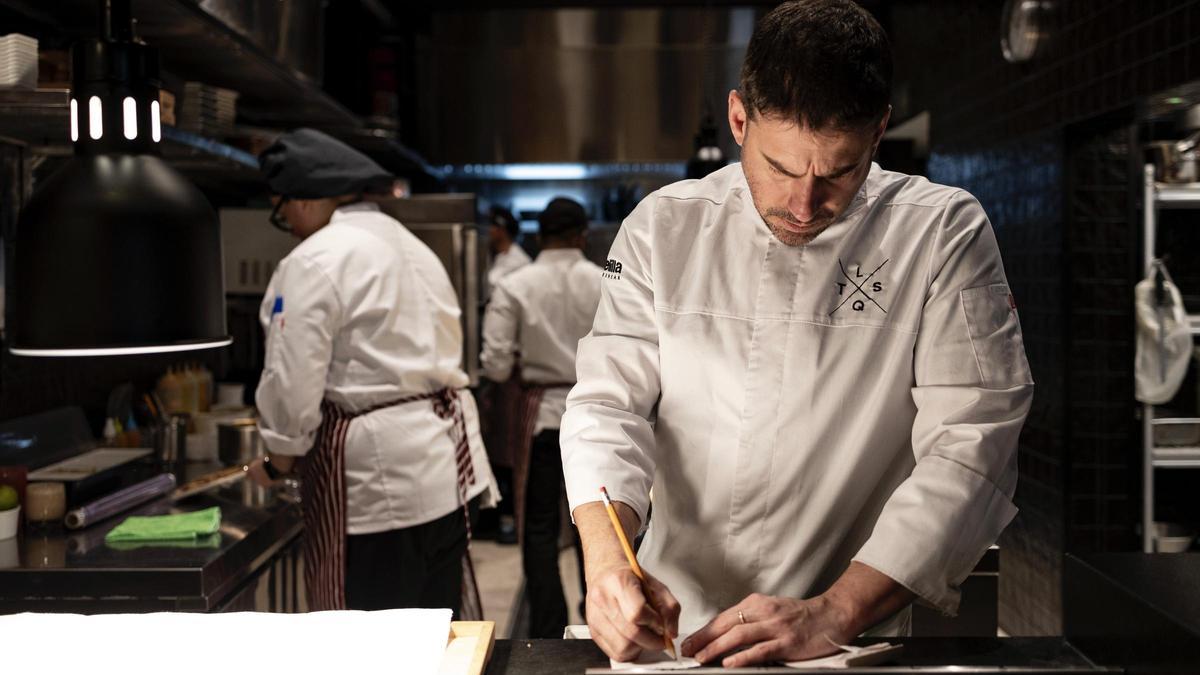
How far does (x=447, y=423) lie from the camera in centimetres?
290

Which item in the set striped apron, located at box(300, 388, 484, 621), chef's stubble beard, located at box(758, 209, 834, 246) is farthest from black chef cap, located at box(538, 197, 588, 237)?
chef's stubble beard, located at box(758, 209, 834, 246)

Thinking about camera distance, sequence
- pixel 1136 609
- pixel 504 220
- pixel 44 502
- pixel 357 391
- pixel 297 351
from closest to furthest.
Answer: pixel 1136 609, pixel 44 502, pixel 297 351, pixel 357 391, pixel 504 220

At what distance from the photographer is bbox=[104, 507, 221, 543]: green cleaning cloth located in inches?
92.0

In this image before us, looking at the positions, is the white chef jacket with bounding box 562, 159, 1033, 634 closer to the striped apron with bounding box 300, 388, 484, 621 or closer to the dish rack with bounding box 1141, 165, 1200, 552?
the striped apron with bounding box 300, 388, 484, 621

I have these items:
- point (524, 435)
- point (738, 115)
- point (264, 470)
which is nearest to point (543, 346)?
point (524, 435)

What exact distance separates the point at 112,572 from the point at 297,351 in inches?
26.2

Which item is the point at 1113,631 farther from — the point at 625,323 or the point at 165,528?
Result: the point at 165,528

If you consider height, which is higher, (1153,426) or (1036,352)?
(1036,352)

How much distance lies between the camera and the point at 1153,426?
3912 millimetres

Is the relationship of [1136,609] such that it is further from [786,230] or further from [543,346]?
[543,346]

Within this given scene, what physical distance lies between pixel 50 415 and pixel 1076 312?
11.2ft

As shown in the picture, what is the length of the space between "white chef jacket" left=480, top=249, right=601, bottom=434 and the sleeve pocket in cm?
316

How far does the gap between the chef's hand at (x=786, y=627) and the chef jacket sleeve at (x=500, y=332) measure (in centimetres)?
348

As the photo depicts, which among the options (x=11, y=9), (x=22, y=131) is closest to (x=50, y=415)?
(x=22, y=131)
